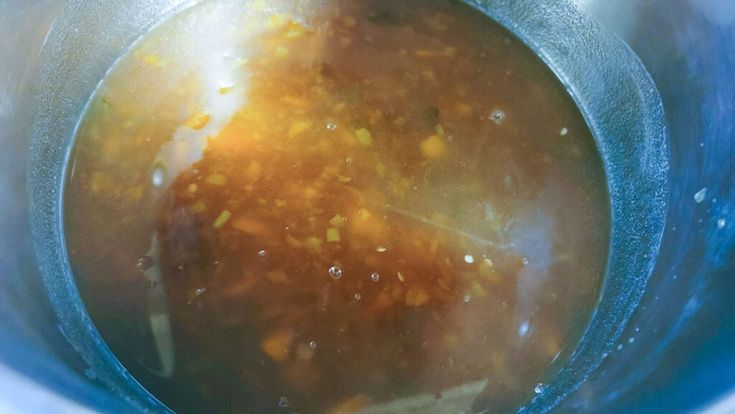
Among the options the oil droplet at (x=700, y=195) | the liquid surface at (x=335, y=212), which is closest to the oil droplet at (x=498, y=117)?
the liquid surface at (x=335, y=212)

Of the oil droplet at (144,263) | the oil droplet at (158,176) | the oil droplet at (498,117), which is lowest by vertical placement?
the oil droplet at (144,263)

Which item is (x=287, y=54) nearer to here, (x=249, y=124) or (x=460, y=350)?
(x=249, y=124)

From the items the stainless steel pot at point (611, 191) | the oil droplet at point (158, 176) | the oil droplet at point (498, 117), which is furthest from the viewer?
the oil droplet at point (498, 117)

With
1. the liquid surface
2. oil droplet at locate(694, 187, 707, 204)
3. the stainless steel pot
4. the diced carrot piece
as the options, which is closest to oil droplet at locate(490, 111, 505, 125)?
the liquid surface

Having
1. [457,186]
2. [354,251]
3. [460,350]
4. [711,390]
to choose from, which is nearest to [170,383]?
[354,251]

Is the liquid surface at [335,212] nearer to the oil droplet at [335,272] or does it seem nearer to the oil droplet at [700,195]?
the oil droplet at [335,272]

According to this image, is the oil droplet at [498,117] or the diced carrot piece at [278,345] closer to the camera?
the diced carrot piece at [278,345]
